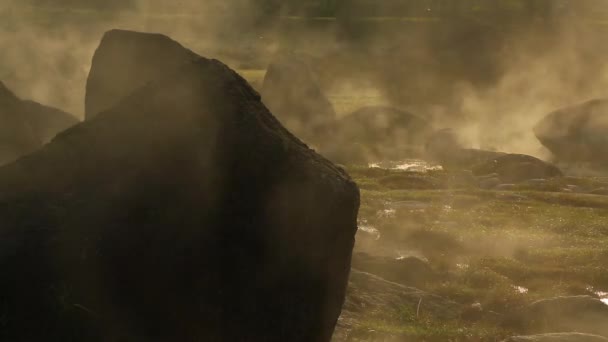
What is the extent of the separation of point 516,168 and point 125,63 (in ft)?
141

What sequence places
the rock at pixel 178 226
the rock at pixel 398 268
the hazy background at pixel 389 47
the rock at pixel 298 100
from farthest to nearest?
the hazy background at pixel 389 47 < the rock at pixel 298 100 < the rock at pixel 398 268 < the rock at pixel 178 226

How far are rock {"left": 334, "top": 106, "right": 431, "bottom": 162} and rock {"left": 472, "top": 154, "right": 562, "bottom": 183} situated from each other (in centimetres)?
869

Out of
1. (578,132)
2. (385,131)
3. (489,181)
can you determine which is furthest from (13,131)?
(578,132)

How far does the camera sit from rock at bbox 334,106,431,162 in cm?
6771

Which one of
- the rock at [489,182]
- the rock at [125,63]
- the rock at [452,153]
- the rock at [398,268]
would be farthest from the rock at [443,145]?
the rock at [125,63]

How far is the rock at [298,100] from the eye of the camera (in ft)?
228

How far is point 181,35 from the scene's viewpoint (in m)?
132

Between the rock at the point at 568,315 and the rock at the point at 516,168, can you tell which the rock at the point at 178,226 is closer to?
the rock at the point at 568,315

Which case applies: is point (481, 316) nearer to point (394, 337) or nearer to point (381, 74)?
point (394, 337)

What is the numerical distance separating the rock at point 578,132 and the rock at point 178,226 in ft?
176

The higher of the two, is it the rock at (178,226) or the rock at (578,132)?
the rock at (578,132)

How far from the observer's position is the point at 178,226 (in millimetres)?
12906

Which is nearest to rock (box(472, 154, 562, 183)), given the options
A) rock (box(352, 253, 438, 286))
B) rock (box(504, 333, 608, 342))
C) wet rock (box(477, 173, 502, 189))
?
wet rock (box(477, 173, 502, 189))

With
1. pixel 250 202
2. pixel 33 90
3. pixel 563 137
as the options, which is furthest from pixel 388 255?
pixel 33 90
